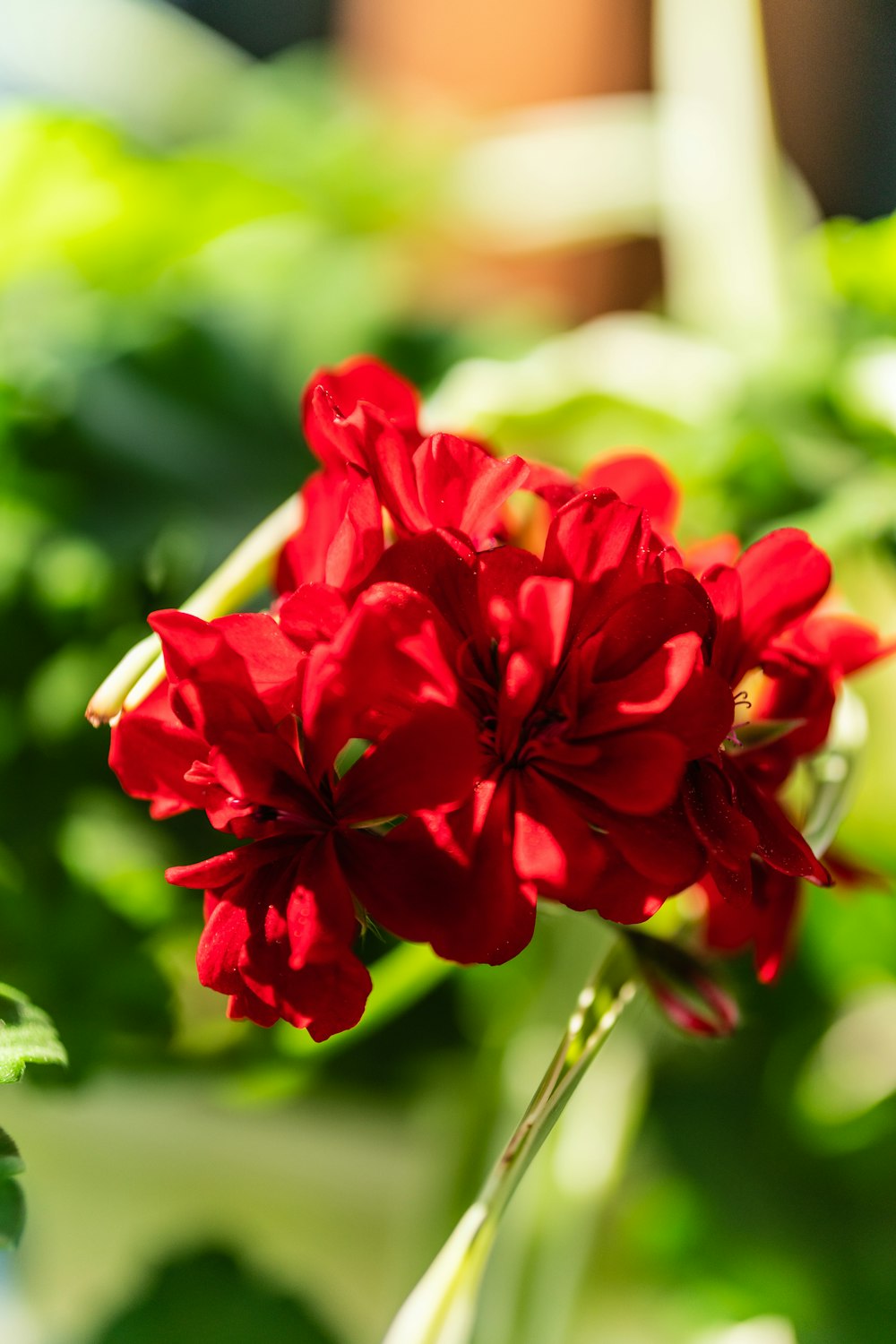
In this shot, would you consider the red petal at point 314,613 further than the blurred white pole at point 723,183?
No

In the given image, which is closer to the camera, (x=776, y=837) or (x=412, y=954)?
(x=776, y=837)

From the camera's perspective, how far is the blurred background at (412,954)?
0.38 meters

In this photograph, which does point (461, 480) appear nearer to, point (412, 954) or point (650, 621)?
point (650, 621)

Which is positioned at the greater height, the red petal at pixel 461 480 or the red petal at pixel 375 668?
the red petal at pixel 461 480

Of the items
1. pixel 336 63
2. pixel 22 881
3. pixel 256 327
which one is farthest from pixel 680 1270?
pixel 336 63

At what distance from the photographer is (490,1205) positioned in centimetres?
21

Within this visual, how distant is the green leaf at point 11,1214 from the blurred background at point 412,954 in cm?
5

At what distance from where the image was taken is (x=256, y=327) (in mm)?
498

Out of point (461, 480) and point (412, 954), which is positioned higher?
point (461, 480)

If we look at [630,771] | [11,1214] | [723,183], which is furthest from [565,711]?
[723,183]

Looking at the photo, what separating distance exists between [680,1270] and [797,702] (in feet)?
0.96

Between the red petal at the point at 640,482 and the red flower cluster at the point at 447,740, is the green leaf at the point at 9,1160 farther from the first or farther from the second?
the red petal at the point at 640,482


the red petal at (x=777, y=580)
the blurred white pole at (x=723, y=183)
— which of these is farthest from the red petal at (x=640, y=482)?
the blurred white pole at (x=723, y=183)

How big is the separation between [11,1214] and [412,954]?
0.14 metres
